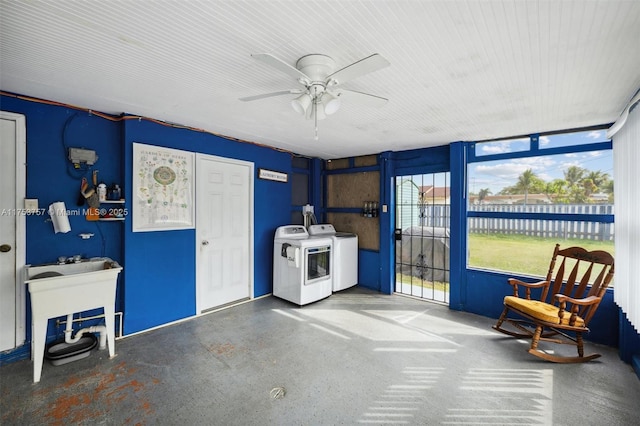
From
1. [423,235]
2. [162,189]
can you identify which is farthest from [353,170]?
[162,189]

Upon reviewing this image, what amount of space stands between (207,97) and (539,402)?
3642 mm

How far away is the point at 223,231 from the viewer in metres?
3.85

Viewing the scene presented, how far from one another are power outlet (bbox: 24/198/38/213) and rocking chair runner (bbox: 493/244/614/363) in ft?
15.8

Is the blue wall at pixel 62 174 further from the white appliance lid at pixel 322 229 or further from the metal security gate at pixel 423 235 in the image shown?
the metal security gate at pixel 423 235

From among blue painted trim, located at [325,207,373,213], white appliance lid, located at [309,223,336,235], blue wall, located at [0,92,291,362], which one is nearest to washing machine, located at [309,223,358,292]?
white appliance lid, located at [309,223,336,235]

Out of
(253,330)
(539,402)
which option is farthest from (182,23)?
(539,402)

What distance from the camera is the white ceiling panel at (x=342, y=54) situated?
1364 mm

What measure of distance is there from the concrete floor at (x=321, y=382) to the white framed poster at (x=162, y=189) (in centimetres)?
126

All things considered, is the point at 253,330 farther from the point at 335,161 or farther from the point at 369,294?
the point at 335,161

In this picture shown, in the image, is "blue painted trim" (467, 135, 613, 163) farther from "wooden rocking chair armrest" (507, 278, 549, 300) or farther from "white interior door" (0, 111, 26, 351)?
"white interior door" (0, 111, 26, 351)

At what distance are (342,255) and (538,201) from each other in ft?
9.28

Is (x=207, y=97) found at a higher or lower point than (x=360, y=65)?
higher

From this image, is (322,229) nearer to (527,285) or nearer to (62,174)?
(527,285)

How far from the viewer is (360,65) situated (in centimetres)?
150
